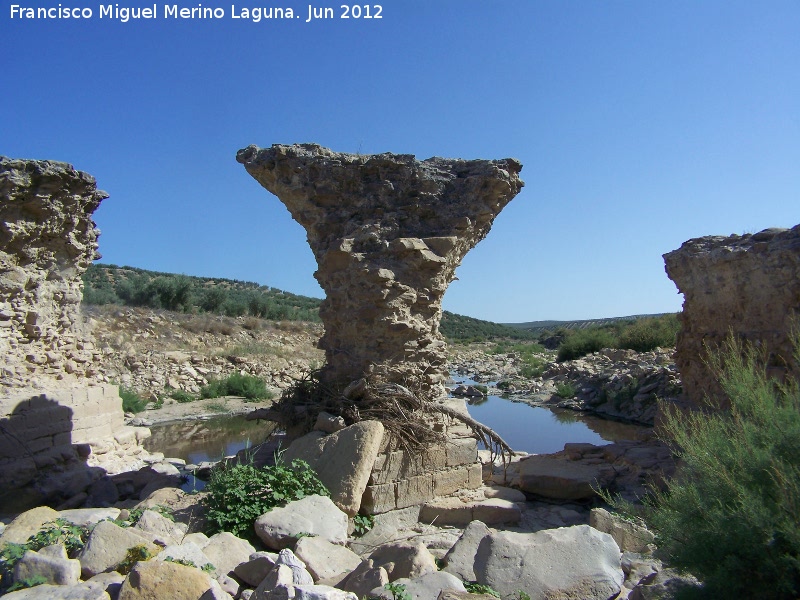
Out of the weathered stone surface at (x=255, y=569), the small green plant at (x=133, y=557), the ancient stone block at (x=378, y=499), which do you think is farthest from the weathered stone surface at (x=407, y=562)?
the small green plant at (x=133, y=557)

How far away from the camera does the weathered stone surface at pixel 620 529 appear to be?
186 inches

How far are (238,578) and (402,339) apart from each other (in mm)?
2739

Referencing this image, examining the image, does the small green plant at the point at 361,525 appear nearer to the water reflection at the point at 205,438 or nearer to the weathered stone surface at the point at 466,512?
the weathered stone surface at the point at 466,512

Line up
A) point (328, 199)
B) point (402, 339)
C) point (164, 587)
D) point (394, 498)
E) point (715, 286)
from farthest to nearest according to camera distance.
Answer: point (715, 286) → point (328, 199) → point (402, 339) → point (394, 498) → point (164, 587)

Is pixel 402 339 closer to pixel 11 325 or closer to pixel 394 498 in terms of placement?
pixel 394 498

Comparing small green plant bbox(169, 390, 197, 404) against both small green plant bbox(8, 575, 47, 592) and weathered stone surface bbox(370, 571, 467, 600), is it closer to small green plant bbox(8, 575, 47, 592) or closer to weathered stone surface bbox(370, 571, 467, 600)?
small green plant bbox(8, 575, 47, 592)

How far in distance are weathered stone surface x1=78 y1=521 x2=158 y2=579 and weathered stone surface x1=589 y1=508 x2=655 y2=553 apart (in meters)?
3.35

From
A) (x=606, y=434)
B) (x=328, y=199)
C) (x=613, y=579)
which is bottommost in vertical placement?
(x=606, y=434)


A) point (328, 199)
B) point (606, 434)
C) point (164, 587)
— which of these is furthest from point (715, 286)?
point (164, 587)

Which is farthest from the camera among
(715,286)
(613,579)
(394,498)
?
(715,286)

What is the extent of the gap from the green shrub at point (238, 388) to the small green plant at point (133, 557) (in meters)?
13.1

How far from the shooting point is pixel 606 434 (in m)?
13.7

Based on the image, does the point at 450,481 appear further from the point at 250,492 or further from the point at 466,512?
the point at 250,492

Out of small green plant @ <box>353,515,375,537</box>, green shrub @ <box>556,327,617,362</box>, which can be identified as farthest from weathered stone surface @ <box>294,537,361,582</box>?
green shrub @ <box>556,327,617,362</box>
